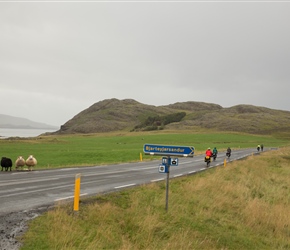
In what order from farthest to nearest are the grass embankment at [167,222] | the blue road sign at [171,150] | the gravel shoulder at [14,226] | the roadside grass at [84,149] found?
the roadside grass at [84,149] → the blue road sign at [171,150] → the grass embankment at [167,222] → the gravel shoulder at [14,226]

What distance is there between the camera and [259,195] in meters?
16.5

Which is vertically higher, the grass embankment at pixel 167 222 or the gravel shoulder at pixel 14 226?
the gravel shoulder at pixel 14 226

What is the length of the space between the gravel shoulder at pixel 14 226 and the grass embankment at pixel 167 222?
20 cm

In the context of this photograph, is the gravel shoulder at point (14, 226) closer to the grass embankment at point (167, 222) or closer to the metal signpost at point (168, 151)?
the grass embankment at point (167, 222)

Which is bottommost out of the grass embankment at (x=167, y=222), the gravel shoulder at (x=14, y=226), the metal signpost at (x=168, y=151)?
the grass embankment at (x=167, y=222)

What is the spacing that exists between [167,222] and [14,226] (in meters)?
4.07

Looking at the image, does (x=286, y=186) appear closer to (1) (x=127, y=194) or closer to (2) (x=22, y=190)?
(1) (x=127, y=194)

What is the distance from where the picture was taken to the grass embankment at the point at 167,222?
23.5 feet

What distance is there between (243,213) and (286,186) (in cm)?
929

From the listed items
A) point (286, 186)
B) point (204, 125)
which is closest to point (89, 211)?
point (286, 186)

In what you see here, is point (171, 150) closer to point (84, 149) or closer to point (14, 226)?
point (14, 226)

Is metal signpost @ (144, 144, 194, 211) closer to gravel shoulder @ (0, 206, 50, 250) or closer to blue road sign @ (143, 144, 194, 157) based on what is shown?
blue road sign @ (143, 144, 194, 157)

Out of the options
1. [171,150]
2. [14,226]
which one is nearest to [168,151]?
[171,150]

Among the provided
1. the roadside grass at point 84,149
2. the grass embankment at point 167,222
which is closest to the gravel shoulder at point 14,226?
the grass embankment at point 167,222
